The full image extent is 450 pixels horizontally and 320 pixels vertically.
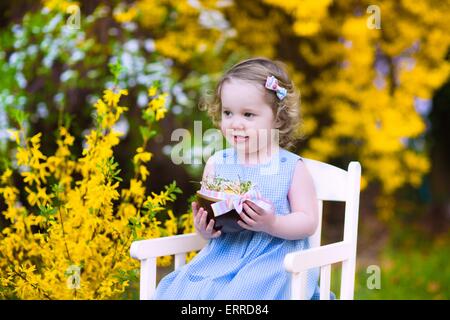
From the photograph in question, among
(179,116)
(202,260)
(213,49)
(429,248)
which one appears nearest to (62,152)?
(202,260)

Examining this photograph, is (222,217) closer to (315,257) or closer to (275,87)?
(315,257)

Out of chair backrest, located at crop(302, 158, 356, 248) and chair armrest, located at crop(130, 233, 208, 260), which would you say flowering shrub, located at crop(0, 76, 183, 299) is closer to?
chair armrest, located at crop(130, 233, 208, 260)

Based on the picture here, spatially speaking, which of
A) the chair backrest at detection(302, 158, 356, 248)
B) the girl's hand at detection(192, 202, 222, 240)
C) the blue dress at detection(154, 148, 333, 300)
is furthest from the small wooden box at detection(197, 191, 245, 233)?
the chair backrest at detection(302, 158, 356, 248)

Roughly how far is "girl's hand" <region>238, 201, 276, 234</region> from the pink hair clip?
1.30ft

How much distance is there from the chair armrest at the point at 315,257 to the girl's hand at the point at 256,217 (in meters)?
0.16

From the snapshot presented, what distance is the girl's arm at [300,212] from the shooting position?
78.8 inches

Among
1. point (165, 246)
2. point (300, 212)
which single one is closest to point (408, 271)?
point (300, 212)

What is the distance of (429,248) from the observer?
17.1ft

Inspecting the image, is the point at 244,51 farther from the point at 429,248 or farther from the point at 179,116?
the point at 429,248

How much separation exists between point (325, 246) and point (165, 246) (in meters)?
0.52

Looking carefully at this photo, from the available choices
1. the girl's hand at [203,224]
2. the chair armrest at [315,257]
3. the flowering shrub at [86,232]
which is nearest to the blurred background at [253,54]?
the flowering shrub at [86,232]

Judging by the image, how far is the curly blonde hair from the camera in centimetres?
214

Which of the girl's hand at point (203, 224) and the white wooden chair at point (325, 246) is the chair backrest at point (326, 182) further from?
the girl's hand at point (203, 224)

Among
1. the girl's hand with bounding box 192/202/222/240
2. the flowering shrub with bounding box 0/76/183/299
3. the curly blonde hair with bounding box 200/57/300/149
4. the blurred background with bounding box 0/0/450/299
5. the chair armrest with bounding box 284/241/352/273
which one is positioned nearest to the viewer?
the chair armrest with bounding box 284/241/352/273
